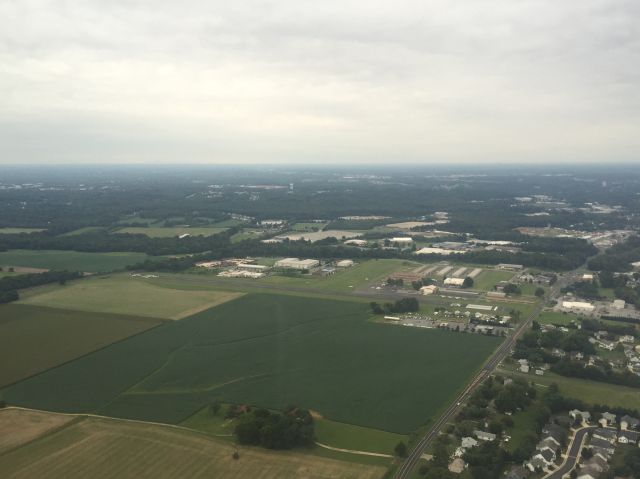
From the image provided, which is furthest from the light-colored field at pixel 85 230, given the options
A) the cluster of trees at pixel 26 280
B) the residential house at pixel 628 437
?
the residential house at pixel 628 437

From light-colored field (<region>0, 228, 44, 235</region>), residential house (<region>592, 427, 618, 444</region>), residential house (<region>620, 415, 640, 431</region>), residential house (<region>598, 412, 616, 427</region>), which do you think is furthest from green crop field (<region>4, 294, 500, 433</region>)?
light-colored field (<region>0, 228, 44, 235</region>)

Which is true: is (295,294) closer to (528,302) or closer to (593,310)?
(528,302)

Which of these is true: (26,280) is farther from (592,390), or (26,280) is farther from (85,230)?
(592,390)

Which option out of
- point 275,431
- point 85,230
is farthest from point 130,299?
point 85,230

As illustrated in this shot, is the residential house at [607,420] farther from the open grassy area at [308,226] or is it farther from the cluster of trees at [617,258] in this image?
the open grassy area at [308,226]

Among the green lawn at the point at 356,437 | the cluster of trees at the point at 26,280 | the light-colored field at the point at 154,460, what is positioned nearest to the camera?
the light-colored field at the point at 154,460

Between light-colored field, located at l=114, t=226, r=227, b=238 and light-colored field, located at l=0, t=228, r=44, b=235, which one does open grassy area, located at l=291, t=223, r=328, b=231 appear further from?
light-colored field, located at l=0, t=228, r=44, b=235
